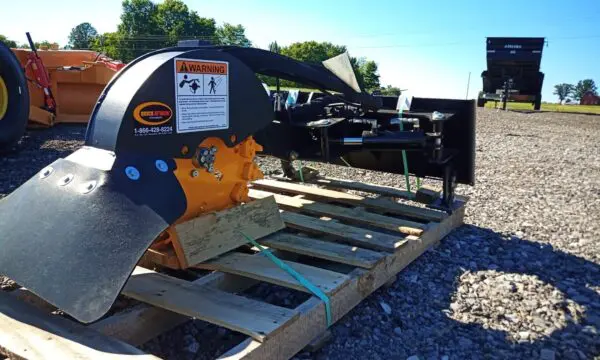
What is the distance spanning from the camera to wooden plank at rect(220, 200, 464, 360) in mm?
2178

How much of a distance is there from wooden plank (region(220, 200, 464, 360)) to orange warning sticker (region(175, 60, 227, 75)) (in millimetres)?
1349

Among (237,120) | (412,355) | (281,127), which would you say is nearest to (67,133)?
(281,127)

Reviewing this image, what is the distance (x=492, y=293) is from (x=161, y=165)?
2199 mm

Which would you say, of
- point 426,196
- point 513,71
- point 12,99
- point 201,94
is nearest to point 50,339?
point 201,94

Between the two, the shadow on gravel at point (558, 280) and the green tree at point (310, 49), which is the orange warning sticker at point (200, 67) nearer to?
the shadow on gravel at point (558, 280)

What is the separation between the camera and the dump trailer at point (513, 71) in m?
19.2

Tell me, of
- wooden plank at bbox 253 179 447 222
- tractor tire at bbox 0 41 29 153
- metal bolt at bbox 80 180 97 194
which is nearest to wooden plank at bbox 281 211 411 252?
wooden plank at bbox 253 179 447 222

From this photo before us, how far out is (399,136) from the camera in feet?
12.7

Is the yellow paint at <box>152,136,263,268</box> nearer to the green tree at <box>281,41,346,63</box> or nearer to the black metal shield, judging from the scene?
the black metal shield

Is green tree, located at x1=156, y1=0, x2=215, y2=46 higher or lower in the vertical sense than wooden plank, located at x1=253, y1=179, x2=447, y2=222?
higher

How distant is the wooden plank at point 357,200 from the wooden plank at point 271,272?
60.7 inches

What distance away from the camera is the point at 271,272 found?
2.93m

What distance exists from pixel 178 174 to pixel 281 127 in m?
1.38

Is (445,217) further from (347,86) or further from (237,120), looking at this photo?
(237,120)
